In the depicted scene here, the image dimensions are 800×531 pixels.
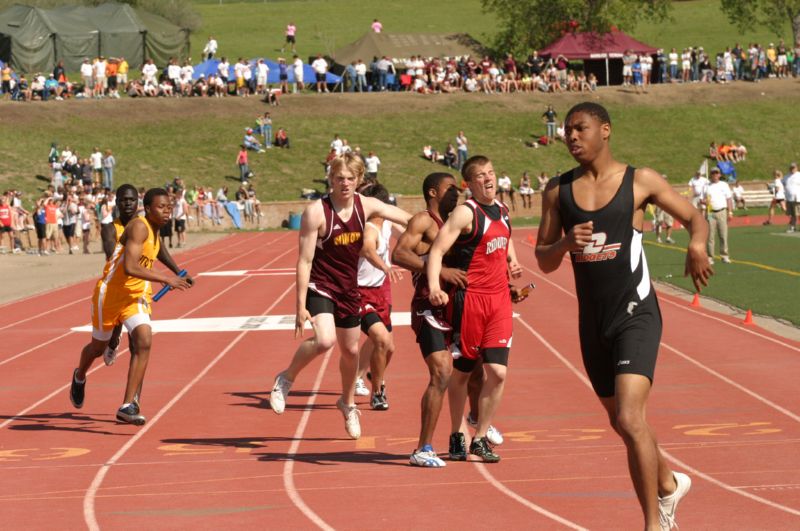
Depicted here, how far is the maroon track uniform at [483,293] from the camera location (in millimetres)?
8422

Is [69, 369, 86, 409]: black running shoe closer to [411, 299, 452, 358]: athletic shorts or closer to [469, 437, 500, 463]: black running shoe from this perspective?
[411, 299, 452, 358]: athletic shorts

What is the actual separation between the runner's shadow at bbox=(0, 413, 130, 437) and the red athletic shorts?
10.00 feet

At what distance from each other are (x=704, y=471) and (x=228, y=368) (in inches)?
270

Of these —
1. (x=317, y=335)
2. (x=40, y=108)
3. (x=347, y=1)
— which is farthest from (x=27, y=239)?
(x=347, y=1)

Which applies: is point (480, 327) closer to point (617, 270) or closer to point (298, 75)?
point (617, 270)

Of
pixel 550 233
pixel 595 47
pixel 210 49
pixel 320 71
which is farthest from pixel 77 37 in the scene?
pixel 550 233

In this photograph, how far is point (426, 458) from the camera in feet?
27.3

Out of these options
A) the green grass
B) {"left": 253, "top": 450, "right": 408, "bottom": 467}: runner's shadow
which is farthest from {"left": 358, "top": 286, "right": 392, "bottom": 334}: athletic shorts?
the green grass

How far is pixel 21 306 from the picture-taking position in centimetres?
2181

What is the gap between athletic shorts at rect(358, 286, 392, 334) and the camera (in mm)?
10766

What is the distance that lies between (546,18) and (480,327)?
227 feet

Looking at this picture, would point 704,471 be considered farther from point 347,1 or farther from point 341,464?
point 347,1

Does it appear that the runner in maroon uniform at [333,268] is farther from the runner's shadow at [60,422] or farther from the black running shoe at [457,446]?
the runner's shadow at [60,422]

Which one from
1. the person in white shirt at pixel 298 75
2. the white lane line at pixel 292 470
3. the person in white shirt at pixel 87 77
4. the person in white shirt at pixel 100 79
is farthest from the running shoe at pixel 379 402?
the person in white shirt at pixel 298 75
